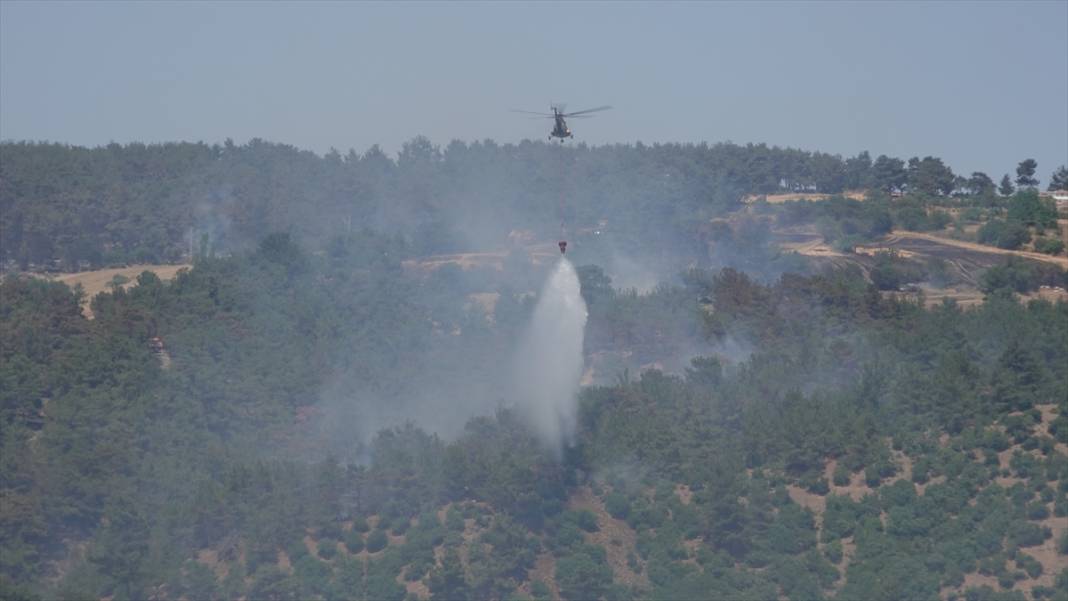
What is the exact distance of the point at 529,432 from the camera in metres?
61.2

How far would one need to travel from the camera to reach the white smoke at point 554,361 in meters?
62.6

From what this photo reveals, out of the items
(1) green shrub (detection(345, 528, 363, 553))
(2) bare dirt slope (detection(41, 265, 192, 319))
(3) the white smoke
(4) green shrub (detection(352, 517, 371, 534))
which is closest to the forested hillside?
(1) green shrub (detection(345, 528, 363, 553))

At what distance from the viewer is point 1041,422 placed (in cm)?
5916

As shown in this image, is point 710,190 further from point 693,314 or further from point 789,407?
point 789,407

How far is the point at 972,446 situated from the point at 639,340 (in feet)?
56.4

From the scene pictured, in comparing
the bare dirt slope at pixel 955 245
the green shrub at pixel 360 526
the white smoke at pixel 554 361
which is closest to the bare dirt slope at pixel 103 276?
the white smoke at pixel 554 361

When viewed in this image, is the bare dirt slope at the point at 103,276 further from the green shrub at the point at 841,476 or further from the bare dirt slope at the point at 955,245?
the green shrub at the point at 841,476

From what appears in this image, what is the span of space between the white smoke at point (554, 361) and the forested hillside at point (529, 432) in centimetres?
75

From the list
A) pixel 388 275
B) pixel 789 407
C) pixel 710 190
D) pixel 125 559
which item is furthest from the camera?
pixel 710 190

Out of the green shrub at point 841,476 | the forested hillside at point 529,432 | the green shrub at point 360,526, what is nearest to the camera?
the forested hillside at point 529,432

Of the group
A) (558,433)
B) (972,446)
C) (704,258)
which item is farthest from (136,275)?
(972,446)

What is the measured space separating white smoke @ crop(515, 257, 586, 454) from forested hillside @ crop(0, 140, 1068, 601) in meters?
0.75

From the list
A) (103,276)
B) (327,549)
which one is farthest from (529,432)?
(103,276)

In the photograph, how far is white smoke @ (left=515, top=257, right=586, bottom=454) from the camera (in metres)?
62.6
